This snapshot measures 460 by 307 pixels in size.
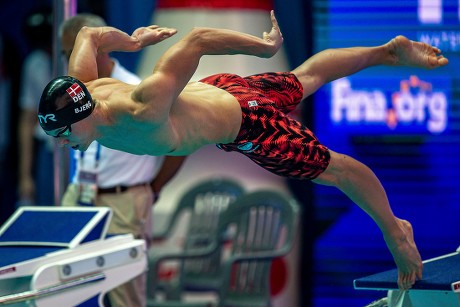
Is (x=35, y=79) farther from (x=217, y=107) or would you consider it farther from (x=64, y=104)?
(x=64, y=104)

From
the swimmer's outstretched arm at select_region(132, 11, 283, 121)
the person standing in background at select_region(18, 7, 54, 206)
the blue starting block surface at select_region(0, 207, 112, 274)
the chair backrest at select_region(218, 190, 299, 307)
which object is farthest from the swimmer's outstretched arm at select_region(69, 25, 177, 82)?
the person standing in background at select_region(18, 7, 54, 206)

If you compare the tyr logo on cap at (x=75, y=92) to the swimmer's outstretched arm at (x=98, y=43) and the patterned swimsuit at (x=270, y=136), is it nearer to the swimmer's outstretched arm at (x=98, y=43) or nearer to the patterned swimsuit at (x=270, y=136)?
the swimmer's outstretched arm at (x=98, y=43)

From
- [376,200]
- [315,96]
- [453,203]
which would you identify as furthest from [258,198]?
[376,200]

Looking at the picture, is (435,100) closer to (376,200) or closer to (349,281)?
(349,281)

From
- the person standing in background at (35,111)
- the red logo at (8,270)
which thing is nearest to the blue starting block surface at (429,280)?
the red logo at (8,270)

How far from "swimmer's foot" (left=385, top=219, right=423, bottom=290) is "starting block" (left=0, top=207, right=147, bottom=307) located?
1.33m

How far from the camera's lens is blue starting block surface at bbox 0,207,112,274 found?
18.9 ft

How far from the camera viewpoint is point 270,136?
515cm

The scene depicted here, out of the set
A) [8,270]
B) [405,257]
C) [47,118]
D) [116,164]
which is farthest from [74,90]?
[116,164]

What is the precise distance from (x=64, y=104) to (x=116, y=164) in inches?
70.2

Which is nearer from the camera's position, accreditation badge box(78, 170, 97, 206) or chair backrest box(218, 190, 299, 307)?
accreditation badge box(78, 170, 97, 206)

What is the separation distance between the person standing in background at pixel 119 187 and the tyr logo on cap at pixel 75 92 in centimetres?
159

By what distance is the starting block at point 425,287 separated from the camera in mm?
4977

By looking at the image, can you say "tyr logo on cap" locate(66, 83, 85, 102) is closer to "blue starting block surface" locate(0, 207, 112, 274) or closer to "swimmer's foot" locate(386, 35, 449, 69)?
"blue starting block surface" locate(0, 207, 112, 274)
